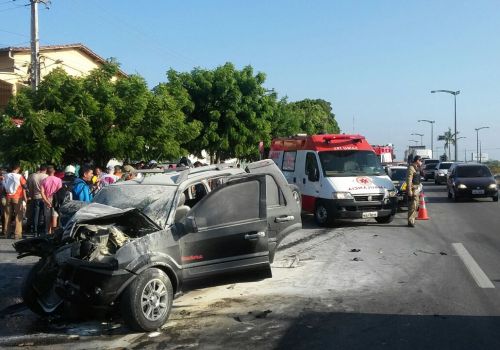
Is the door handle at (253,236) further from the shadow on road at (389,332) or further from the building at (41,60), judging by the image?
the building at (41,60)

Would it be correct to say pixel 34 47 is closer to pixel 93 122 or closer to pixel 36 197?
pixel 93 122

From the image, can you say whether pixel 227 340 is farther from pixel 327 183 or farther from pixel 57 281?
pixel 327 183

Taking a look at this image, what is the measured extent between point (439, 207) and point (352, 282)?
1420 cm

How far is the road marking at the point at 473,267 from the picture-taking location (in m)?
8.25

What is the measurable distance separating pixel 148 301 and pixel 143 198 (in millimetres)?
1825

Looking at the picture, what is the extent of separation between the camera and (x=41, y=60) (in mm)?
29531

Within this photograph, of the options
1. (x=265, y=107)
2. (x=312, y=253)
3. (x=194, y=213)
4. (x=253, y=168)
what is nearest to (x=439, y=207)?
(x=265, y=107)

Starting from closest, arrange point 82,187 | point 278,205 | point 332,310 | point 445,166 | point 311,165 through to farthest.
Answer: point 332,310 < point 278,205 < point 82,187 < point 311,165 < point 445,166

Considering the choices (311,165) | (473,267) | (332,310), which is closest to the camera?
(332,310)

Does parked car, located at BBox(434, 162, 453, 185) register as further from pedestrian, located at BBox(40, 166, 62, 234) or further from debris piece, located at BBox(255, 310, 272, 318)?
debris piece, located at BBox(255, 310, 272, 318)

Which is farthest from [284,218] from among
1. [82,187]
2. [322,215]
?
[322,215]

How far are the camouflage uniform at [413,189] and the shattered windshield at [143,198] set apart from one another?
9.13m

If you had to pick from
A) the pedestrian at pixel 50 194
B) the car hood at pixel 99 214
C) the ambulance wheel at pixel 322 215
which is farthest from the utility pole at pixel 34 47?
the car hood at pixel 99 214

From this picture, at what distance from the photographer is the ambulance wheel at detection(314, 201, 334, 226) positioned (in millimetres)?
15238
